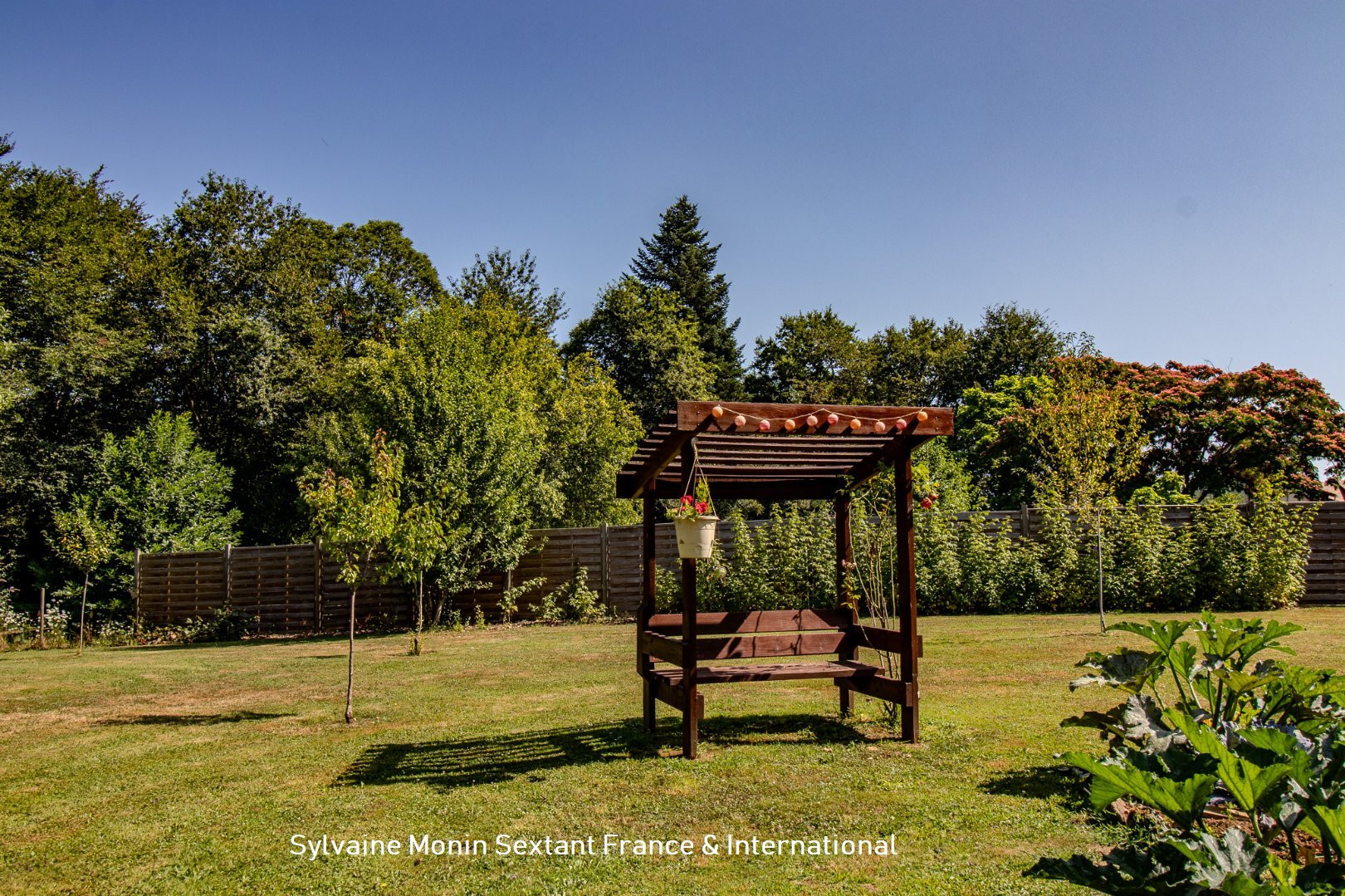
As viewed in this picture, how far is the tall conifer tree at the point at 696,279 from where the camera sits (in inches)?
1444

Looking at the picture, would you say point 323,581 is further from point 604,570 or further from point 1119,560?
point 1119,560

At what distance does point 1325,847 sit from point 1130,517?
45.6 feet

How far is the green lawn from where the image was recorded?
4102 millimetres

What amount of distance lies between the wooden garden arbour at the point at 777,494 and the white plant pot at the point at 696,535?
27 centimetres

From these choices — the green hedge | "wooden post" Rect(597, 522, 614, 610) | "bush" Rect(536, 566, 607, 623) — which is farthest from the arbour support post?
"wooden post" Rect(597, 522, 614, 610)

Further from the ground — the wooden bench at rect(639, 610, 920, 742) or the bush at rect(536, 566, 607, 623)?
the wooden bench at rect(639, 610, 920, 742)

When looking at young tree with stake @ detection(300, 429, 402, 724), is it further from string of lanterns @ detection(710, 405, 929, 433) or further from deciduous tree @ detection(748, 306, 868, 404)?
deciduous tree @ detection(748, 306, 868, 404)

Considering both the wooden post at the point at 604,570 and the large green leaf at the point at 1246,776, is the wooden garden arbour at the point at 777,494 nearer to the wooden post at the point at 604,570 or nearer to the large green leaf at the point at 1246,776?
the large green leaf at the point at 1246,776

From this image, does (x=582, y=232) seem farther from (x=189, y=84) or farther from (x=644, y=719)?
(x=644, y=719)

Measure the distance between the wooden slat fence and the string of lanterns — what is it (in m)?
10.1

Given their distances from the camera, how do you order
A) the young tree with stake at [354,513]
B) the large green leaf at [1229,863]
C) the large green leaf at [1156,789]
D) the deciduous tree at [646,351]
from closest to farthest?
the large green leaf at [1229,863]
the large green leaf at [1156,789]
the young tree with stake at [354,513]
the deciduous tree at [646,351]

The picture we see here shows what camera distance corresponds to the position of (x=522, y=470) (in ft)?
56.1

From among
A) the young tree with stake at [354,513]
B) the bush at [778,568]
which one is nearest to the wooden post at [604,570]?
the bush at [778,568]

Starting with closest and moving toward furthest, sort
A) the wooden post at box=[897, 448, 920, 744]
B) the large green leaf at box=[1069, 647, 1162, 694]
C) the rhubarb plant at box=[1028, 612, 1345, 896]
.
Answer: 1. the rhubarb plant at box=[1028, 612, 1345, 896]
2. the large green leaf at box=[1069, 647, 1162, 694]
3. the wooden post at box=[897, 448, 920, 744]
